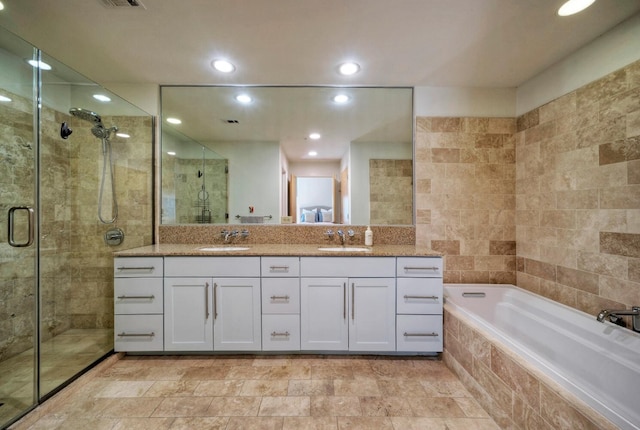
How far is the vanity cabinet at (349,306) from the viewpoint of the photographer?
1896 millimetres

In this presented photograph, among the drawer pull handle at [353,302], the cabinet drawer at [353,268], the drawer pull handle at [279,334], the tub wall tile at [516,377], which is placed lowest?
the drawer pull handle at [279,334]

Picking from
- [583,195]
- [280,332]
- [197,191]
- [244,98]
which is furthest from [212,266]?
[583,195]

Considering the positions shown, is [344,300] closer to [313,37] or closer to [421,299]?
[421,299]

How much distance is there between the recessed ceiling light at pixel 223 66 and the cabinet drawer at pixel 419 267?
6.83ft

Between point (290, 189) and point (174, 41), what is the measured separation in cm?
141

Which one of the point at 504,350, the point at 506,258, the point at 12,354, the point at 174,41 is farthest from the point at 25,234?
the point at 506,258

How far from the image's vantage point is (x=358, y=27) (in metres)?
1.60

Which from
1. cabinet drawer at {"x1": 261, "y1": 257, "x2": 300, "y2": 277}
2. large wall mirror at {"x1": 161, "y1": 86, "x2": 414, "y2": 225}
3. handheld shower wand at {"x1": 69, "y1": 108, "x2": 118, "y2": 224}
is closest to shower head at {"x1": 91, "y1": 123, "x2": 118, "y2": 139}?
handheld shower wand at {"x1": 69, "y1": 108, "x2": 118, "y2": 224}

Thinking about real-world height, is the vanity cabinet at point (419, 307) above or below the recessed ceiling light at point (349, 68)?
below

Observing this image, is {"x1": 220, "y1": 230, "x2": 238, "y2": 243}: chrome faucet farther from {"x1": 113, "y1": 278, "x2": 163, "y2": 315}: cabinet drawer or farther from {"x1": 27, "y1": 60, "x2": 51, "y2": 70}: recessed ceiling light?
{"x1": 27, "y1": 60, "x2": 51, "y2": 70}: recessed ceiling light

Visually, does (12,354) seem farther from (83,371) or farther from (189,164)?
(189,164)

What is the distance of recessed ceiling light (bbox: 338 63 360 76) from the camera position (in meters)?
2.02

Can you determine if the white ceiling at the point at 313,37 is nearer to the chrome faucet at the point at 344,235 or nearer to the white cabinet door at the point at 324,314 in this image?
the chrome faucet at the point at 344,235

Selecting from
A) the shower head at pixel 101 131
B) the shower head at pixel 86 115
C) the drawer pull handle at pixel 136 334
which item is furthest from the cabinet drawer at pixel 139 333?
the shower head at pixel 86 115
